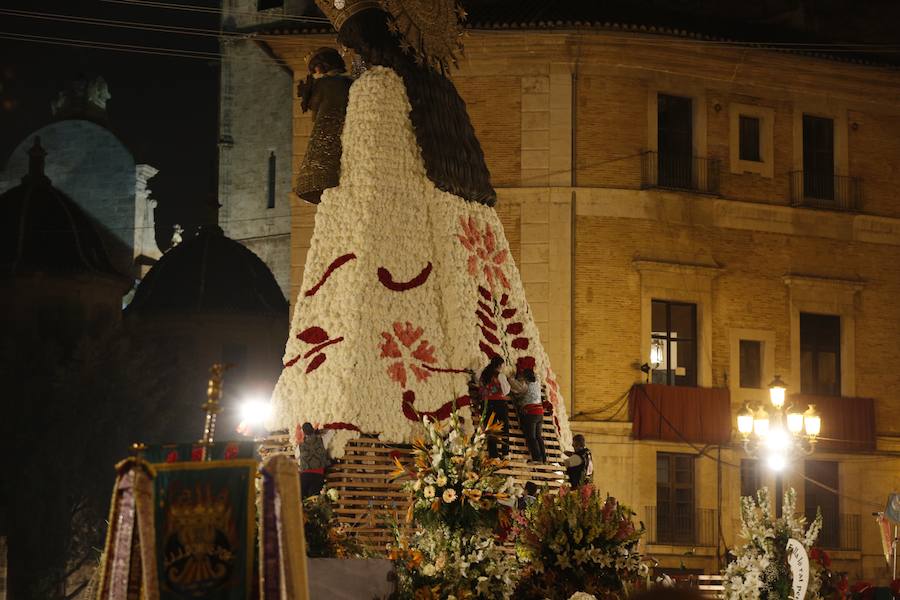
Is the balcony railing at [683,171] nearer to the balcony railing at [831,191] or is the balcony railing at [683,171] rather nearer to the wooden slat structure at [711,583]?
the balcony railing at [831,191]

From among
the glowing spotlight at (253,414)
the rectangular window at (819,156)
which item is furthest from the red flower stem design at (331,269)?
the rectangular window at (819,156)

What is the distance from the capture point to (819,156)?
125ft

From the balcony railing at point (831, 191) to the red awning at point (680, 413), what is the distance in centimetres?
525

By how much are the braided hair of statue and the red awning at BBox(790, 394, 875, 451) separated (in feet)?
63.4

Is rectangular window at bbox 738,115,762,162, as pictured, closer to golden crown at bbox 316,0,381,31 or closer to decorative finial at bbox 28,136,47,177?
golden crown at bbox 316,0,381,31

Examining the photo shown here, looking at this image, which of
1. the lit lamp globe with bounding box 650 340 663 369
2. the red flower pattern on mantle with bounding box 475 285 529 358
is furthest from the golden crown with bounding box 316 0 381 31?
the lit lamp globe with bounding box 650 340 663 369

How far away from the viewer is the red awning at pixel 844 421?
36.4 metres

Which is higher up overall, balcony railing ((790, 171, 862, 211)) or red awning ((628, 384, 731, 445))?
balcony railing ((790, 171, 862, 211))

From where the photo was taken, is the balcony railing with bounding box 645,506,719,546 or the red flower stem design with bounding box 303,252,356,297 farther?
the balcony railing with bounding box 645,506,719,546

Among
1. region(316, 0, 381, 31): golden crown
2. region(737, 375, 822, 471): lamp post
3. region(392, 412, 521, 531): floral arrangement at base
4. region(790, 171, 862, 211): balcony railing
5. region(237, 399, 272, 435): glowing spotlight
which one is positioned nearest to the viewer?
A: region(392, 412, 521, 531): floral arrangement at base

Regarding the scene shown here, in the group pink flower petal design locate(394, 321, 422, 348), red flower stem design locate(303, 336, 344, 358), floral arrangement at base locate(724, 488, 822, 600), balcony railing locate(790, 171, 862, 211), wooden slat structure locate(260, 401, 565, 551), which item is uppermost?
balcony railing locate(790, 171, 862, 211)

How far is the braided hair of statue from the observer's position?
18.1 m

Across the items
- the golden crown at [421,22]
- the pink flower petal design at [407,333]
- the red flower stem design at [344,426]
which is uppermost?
the golden crown at [421,22]

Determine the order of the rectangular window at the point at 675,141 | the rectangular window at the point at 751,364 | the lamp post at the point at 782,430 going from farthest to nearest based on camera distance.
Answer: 1. the rectangular window at the point at 751,364
2. the rectangular window at the point at 675,141
3. the lamp post at the point at 782,430
